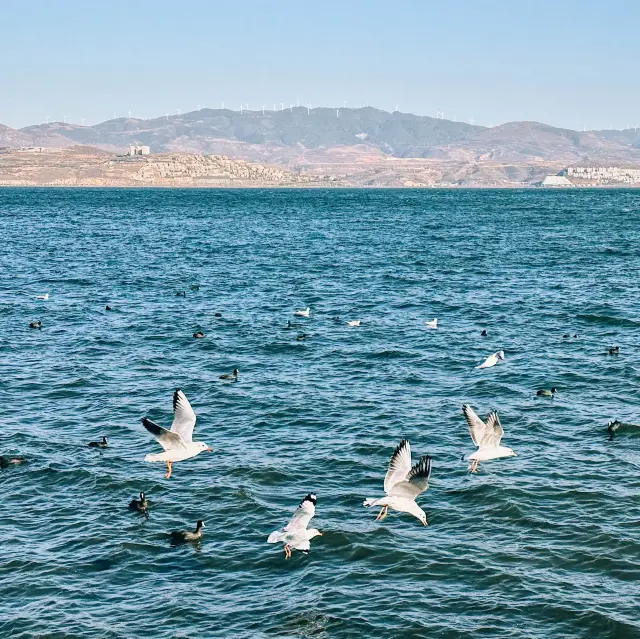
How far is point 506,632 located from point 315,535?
4803 millimetres

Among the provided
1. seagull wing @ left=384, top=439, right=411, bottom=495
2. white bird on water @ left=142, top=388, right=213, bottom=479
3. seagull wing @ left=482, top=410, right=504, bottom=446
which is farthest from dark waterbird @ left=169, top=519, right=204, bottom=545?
seagull wing @ left=482, top=410, right=504, bottom=446

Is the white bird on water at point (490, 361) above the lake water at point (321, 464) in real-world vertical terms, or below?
above

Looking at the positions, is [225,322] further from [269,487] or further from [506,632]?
[506,632]

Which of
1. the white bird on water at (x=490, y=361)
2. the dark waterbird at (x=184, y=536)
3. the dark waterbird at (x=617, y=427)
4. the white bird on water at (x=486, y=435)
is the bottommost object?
the dark waterbird at (x=184, y=536)

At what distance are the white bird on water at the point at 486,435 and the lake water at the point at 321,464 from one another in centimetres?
148

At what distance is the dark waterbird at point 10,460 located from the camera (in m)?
25.4

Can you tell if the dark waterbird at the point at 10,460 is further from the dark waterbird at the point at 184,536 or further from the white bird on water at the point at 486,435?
the white bird on water at the point at 486,435

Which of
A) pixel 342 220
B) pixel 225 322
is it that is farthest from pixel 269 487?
pixel 342 220

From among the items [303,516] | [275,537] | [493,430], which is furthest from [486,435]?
[275,537]

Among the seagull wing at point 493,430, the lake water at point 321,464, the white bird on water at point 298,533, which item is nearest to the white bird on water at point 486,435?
the seagull wing at point 493,430

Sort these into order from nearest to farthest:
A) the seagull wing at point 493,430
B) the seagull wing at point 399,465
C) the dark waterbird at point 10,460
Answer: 1. the seagull wing at point 399,465
2. the seagull wing at point 493,430
3. the dark waterbird at point 10,460

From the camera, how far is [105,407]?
31453mm

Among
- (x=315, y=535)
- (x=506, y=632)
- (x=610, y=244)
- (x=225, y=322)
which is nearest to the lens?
(x=506, y=632)

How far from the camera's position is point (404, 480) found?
17953 mm
